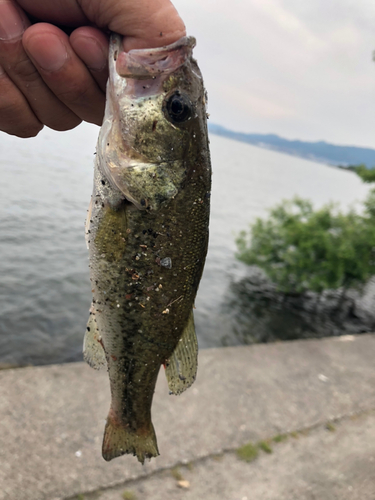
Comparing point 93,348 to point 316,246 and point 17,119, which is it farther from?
point 316,246

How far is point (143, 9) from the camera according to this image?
1515 millimetres

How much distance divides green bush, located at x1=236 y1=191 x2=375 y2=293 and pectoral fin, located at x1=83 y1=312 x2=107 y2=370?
7.37 m

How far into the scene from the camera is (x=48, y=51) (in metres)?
1.67

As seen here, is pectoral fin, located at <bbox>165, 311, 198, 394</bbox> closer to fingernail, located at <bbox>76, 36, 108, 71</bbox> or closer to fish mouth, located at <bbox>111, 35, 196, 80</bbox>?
fish mouth, located at <bbox>111, 35, 196, 80</bbox>

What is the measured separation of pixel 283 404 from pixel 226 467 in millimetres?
1348

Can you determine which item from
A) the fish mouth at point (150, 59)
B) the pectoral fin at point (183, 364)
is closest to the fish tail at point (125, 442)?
the pectoral fin at point (183, 364)

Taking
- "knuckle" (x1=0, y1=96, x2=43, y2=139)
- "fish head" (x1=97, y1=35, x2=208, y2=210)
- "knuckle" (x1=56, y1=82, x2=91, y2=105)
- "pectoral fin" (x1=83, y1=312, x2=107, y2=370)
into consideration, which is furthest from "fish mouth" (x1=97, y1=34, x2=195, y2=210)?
"pectoral fin" (x1=83, y1=312, x2=107, y2=370)

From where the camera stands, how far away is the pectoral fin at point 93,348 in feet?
6.87

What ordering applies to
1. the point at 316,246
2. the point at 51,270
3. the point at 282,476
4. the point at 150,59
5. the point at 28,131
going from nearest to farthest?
the point at 150,59 < the point at 28,131 < the point at 282,476 < the point at 316,246 < the point at 51,270

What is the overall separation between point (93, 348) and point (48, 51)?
62.1 inches

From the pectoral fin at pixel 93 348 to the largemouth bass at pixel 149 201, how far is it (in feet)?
0.25

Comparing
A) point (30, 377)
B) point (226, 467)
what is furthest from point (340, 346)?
point (30, 377)

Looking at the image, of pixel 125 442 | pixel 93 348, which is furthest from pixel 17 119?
pixel 125 442

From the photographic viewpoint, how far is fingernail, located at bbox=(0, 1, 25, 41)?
5.29 ft
